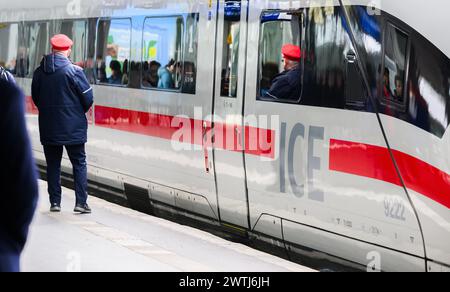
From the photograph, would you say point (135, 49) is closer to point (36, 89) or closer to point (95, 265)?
point (36, 89)

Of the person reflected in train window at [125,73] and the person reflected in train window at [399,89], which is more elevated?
the person reflected in train window at [399,89]

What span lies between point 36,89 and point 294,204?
291 cm

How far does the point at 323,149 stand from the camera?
23.4 feet

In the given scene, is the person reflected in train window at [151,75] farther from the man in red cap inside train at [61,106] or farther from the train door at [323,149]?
the train door at [323,149]

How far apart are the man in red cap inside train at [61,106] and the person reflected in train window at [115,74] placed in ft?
8.32

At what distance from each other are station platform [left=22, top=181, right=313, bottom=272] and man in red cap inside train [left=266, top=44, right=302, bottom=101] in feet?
4.67

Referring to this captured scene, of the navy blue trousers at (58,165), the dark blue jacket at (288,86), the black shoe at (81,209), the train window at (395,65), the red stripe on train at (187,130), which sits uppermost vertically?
the train window at (395,65)

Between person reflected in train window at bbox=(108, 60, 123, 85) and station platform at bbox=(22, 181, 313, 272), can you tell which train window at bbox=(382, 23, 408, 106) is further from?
person reflected in train window at bbox=(108, 60, 123, 85)

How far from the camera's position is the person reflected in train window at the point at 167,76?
974 centimetres

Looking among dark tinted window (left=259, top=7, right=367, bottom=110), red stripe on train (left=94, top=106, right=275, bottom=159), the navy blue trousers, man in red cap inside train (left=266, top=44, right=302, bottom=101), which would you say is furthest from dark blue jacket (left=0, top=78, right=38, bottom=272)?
the navy blue trousers

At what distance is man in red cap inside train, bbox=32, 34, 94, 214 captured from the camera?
8.38 m

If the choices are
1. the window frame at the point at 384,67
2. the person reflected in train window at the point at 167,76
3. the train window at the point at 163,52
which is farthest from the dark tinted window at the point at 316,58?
the person reflected in train window at the point at 167,76

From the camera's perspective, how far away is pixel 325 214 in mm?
7203

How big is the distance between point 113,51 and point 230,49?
3215 millimetres
